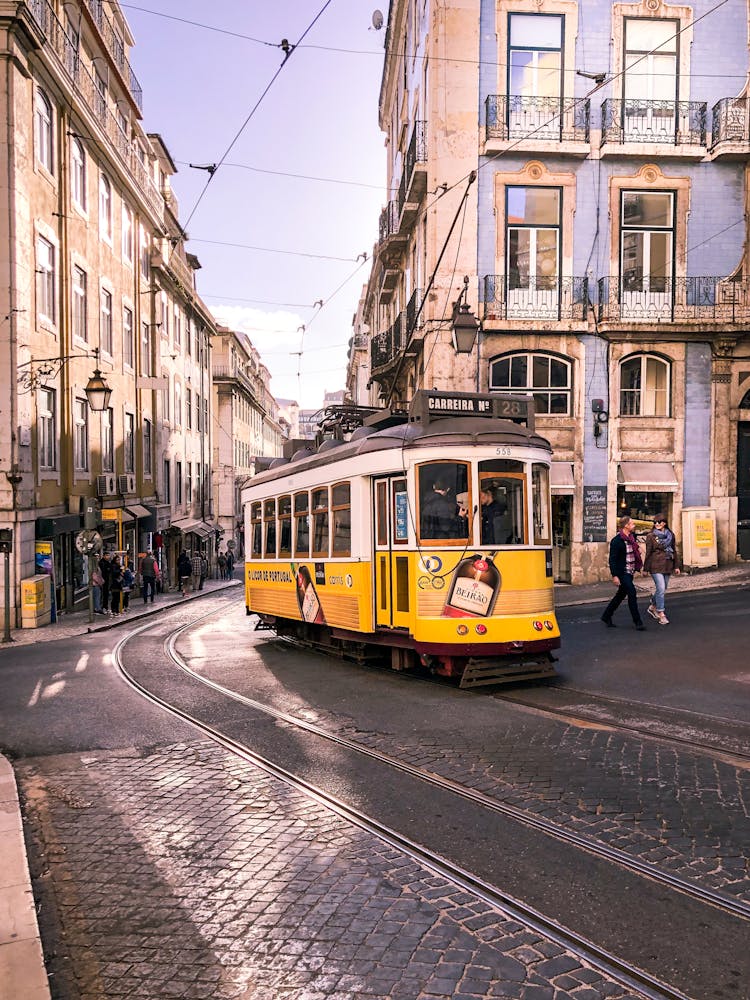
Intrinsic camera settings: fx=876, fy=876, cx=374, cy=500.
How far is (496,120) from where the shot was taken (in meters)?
22.0

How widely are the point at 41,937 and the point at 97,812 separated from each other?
1898 mm

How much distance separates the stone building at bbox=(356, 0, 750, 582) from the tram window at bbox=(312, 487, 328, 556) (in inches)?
382

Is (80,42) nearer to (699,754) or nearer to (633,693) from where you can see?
(633,693)

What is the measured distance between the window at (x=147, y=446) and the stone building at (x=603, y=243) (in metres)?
14.5

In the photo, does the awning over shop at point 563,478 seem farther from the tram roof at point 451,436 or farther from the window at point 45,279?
the window at point 45,279

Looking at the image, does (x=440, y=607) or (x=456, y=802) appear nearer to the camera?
(x=456, y=802)

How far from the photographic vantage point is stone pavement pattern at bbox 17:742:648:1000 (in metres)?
3.85

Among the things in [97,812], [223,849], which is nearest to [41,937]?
[223,849]

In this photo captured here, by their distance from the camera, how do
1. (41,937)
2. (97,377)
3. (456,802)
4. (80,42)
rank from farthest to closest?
1. (80,42)
2. (97,377)
3. (456,802)
4. (41,937)

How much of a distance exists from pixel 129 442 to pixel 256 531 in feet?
51.8

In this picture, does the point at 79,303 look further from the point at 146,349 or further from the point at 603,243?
the point at 603,243

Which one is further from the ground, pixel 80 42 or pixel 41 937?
pixel 80 42

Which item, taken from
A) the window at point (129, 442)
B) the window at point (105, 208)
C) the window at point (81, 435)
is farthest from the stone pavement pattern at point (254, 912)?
the window at point (129, 442)

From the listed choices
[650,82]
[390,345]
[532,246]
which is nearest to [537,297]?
[532,246]
